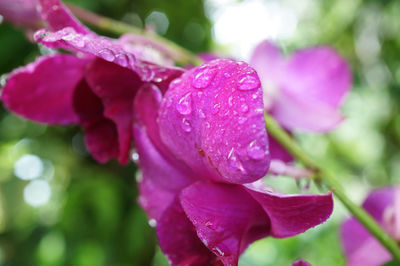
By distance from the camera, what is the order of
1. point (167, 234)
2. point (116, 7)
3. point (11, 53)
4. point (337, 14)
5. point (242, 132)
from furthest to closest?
point (337, 14) < point (116, 7) < point (11, 53) < point (167, 234) < point (242, 132)

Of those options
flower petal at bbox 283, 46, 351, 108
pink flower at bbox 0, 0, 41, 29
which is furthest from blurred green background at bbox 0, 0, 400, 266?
pink flower at bbox 0, 0, 41, 29

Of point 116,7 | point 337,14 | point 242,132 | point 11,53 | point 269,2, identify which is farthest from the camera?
point 269,2

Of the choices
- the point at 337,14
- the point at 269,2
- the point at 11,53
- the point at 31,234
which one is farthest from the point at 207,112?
the point at 269,2

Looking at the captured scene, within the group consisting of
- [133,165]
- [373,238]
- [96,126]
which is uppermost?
[96,126]

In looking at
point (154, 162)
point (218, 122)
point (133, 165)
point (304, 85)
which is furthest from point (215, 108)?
point (133, 165)

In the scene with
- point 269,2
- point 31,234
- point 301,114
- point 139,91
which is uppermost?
point 139,91

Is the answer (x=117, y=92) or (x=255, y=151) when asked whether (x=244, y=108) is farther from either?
(x=117, y=92)

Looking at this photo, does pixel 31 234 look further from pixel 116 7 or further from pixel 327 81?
pixel 327 81
